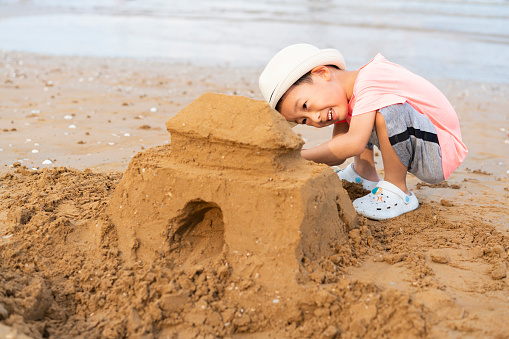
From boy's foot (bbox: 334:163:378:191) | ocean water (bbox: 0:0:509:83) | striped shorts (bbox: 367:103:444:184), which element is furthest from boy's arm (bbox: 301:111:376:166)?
ocean water (bbox: 0:0:509:83)

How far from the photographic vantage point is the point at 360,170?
12.0ft

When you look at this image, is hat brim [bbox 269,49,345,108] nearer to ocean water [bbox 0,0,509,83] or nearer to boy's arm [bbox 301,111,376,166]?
boy's arm [bbox 301,111,376,166]

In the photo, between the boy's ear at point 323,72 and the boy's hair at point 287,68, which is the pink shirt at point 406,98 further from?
the boy's hair at point 287,68

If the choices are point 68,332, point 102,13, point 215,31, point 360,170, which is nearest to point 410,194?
point 360,170

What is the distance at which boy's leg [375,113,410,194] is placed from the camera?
300 centimetres

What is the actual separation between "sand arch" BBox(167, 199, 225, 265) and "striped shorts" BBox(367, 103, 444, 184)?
1264 millimetres

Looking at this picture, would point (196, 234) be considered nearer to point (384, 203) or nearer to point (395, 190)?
point (384, 203)

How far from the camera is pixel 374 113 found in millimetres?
2967

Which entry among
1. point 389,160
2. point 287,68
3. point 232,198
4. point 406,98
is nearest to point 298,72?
point 287,68

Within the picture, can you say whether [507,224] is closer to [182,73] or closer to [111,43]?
[182,73]

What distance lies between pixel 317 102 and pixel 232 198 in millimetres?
1105

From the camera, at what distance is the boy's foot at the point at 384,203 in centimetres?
299

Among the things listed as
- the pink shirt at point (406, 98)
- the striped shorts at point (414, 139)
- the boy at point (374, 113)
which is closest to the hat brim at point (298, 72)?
the boy at point (374, 113)

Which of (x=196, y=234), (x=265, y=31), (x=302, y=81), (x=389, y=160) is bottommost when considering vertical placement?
(x=196, y=234)
